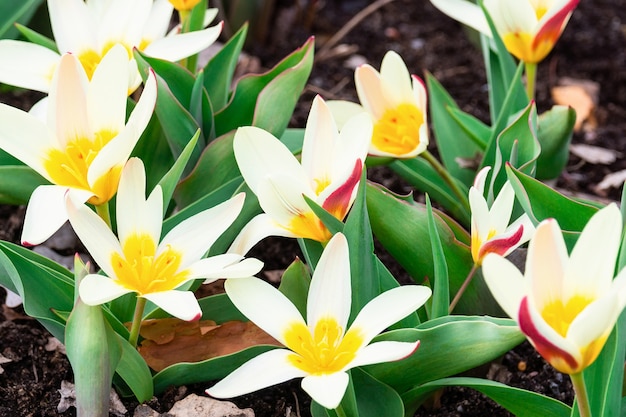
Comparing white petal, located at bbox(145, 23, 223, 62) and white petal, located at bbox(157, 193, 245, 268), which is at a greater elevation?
white petal, located at bbox(145, 23, 223, 62)

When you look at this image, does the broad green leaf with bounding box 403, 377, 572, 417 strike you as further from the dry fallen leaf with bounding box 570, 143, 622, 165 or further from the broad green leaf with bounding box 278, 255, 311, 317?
the dry fallen leaf with bounding box 570, 143, 622, 165

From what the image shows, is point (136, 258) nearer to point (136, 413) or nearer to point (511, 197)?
point (136, 413)

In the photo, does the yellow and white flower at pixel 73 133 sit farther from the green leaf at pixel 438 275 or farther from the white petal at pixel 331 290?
the green leaf at pixel 438 275

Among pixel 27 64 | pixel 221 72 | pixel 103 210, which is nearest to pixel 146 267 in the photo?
pixel 103 210

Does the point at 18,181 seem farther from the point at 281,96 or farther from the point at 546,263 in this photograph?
the point at 546,263

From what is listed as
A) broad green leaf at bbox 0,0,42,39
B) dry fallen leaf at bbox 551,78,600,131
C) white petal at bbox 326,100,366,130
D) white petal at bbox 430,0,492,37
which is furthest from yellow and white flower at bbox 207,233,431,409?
dry fallen leaf at bbox 551,78,600,131

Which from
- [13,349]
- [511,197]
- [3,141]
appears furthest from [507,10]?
[13,349]
